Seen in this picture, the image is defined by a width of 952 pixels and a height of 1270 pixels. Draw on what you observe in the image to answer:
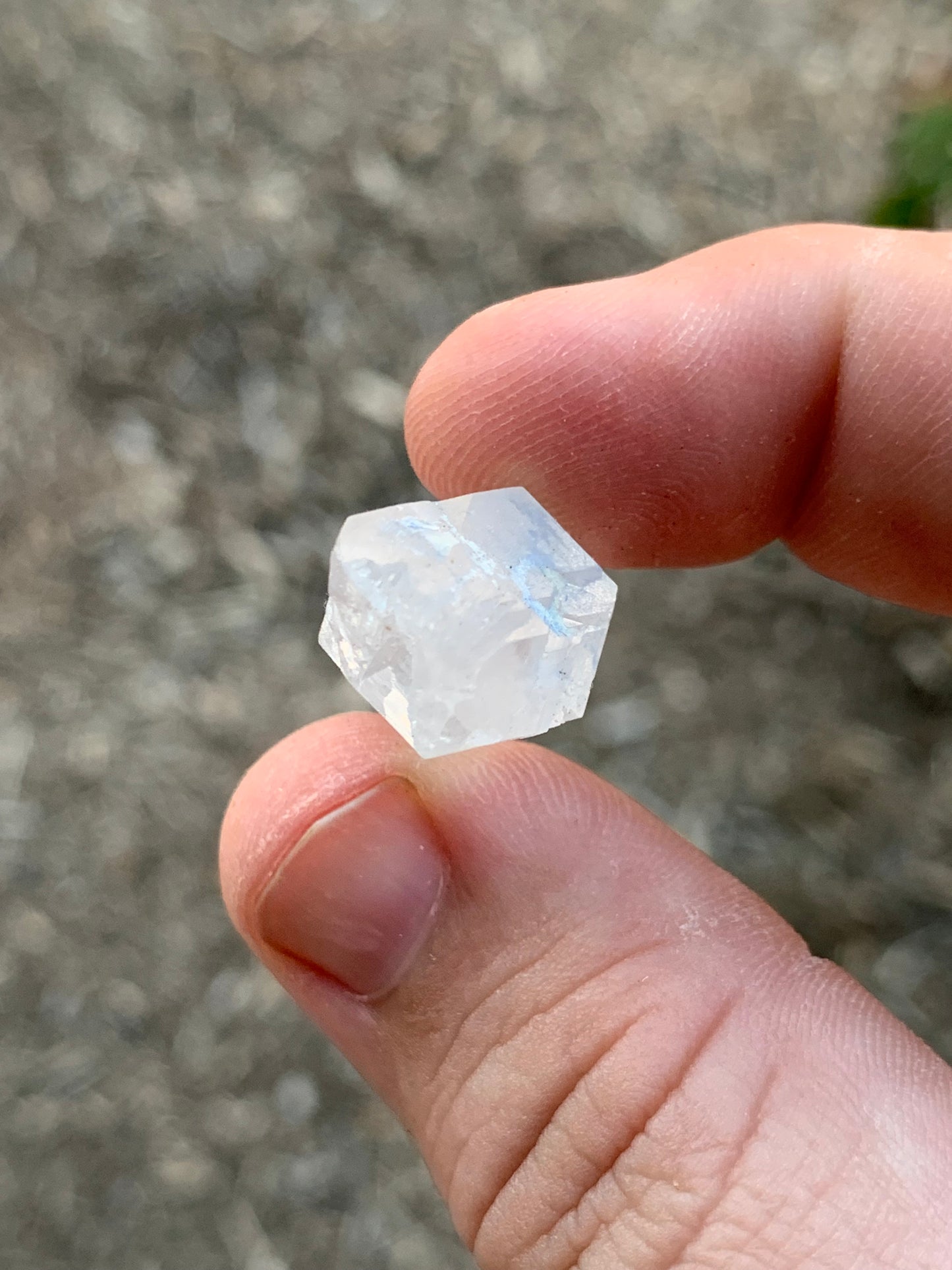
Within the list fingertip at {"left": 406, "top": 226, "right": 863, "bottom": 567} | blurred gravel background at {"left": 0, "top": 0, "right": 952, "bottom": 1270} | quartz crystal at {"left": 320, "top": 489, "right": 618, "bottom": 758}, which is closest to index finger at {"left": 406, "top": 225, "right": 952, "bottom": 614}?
fingertip at {"left": 406, "top": 226, "right": 863, "bottom": 567}

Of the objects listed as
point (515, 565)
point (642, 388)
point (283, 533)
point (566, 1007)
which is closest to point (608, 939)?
point (566, 1007)

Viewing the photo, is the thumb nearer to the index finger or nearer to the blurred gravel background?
the index finger

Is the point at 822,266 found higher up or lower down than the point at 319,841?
higher up

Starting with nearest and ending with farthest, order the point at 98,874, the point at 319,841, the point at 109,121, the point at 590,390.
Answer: the point at 319,841
the point at 590,390
the point at 98,874
the point at 109,121

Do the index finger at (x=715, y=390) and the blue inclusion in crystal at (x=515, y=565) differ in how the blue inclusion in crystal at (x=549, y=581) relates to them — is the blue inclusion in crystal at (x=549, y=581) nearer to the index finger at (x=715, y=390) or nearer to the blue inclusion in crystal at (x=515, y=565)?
the blue inclusion in crystal at (x=515, y=565)

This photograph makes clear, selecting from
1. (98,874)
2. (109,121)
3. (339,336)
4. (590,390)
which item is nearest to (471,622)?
(590,390)

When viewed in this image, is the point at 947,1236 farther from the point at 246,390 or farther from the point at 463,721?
the point at 246,390

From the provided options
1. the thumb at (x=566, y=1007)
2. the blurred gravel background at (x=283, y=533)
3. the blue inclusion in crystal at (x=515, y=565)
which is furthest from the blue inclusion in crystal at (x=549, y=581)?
the blurred gravel background at (x=283, y=533)
